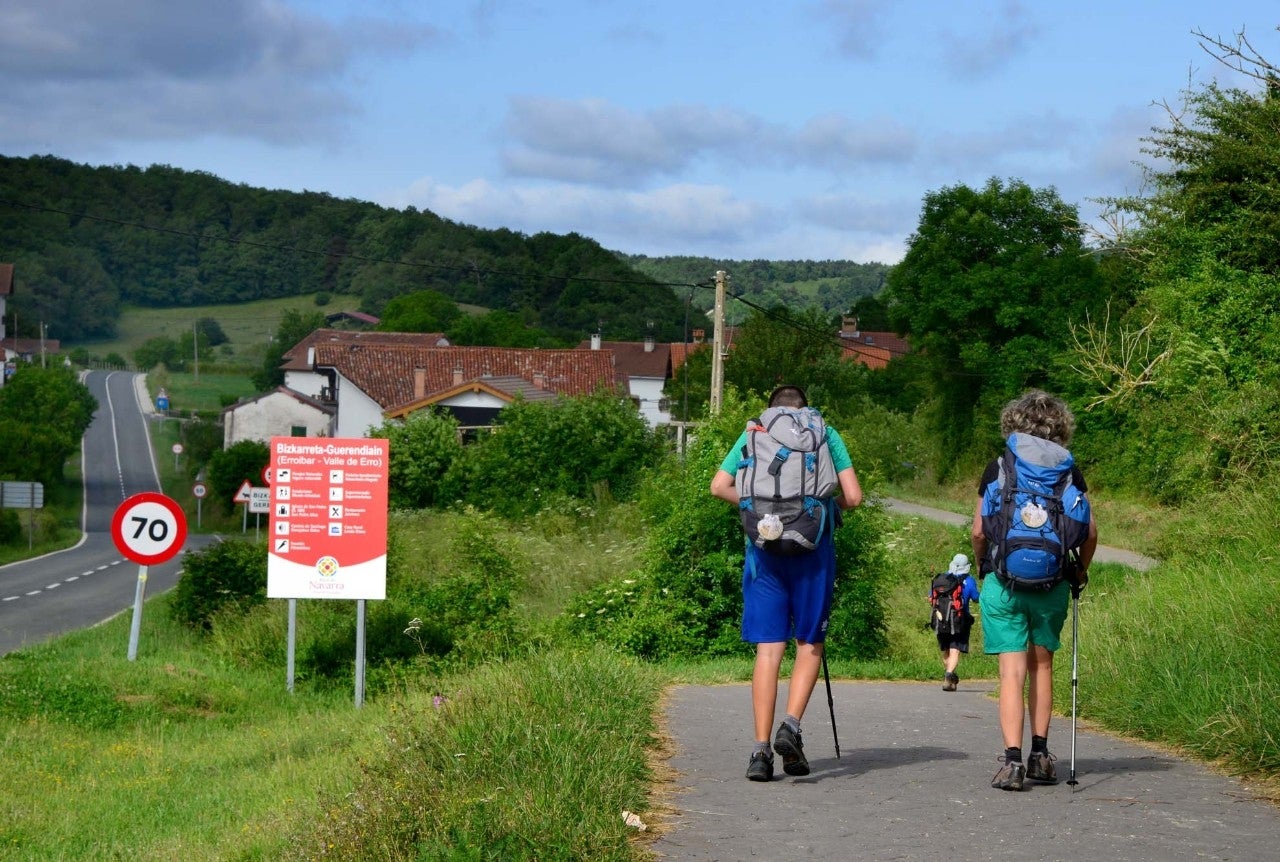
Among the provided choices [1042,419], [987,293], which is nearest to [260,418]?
[987,293]

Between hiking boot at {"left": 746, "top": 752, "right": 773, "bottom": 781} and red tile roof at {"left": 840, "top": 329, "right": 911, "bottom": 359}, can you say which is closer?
hiking boot at {"left": 746, "top": 752, "right": 773, "bottom": 781}

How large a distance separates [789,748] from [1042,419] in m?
1.77

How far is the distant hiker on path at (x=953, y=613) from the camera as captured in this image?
41.9 feet

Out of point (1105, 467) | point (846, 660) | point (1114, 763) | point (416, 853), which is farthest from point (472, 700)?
point (1105, 467)

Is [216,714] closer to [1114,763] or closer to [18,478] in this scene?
[1114,763]

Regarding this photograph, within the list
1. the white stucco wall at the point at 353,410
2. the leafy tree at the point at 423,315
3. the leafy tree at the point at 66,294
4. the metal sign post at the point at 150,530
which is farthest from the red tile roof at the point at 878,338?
the metal sign post at the point at 150,530

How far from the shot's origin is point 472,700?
7160 millimetres

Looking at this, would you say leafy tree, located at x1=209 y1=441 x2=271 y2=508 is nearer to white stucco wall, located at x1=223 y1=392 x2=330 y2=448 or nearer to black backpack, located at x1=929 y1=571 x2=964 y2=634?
white stucco wall, located at x1=223 y1=392 x2=330 y2=448

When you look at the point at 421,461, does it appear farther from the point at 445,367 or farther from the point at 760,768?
the point at 760,768

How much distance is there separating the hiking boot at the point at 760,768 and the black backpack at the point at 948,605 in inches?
285

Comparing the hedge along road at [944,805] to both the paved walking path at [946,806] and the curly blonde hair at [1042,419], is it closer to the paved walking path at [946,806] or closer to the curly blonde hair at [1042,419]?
the paved walking path at [946,806]

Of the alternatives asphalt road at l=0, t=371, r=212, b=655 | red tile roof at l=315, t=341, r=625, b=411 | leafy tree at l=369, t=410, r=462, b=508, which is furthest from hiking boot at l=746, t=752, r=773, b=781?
red tile roof at l=315, t=341, r=625, b=411

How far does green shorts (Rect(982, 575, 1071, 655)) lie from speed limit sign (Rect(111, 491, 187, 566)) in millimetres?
12148

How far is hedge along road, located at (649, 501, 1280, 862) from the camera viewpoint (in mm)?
5105
